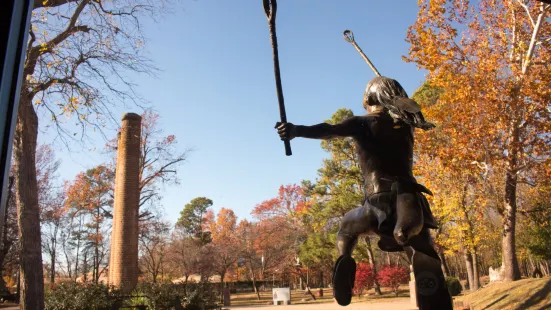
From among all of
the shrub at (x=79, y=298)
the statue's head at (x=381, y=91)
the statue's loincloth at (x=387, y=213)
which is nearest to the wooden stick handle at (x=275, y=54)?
the statue's loincloth at (x=387, y=213)

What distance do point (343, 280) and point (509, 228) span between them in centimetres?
1157

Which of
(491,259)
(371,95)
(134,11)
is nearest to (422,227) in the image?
(371,95)

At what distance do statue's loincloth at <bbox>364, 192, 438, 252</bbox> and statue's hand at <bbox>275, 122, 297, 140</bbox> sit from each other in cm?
86

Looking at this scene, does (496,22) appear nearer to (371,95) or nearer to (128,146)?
(371,95)

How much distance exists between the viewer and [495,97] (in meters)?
12.3

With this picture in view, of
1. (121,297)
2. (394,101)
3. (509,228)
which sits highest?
(394,101)

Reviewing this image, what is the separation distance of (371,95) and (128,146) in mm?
15407

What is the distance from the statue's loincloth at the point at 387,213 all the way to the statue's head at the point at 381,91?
0.89 metres

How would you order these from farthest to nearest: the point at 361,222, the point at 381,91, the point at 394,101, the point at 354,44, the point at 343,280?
the point at 354,44 → the point at 381,91 → the point at 394,101 → the point at 361,222 → the point at 343,280

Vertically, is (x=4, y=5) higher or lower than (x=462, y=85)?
lower

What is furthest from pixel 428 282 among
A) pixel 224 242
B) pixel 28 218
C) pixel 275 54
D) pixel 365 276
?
pixel 224 242

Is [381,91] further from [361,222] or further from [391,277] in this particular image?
[391,277]

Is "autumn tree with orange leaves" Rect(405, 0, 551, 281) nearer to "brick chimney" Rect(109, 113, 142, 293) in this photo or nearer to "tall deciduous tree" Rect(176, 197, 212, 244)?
"brick chimney" Rect(109, 113, 142, 293)

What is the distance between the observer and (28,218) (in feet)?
28.8
